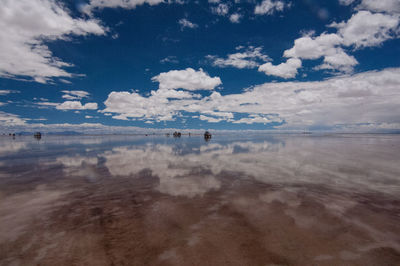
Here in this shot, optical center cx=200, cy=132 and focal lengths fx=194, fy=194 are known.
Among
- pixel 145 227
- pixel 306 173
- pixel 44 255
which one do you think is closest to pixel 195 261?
pixel 145 227

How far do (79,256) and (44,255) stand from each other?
0.87m

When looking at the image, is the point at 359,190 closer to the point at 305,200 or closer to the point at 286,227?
the point at 305,200

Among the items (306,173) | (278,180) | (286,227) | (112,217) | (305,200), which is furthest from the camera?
(306,173)

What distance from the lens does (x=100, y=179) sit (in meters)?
12.3

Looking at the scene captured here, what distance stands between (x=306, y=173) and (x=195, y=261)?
1193 centimetres

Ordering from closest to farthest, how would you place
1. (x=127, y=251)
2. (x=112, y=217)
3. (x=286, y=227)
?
(x=127, y=251) < (x=286, y=227) < (x=112, y=217)

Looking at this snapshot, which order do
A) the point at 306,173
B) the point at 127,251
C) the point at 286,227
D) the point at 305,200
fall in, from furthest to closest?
the point at 306,173 → the point at 305,200 → the point at 286,227 → the point at 127,251

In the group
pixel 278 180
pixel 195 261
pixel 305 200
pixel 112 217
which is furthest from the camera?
pixel 278 180

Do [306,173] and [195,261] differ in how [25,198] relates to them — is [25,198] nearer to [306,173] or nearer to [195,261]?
[195,261]

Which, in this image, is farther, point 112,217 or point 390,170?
point 390,170

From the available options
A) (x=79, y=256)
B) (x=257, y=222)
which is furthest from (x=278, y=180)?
(x=79, y=256)

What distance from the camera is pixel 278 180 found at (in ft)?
38.8

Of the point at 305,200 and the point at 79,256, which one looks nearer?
the point at 79,256

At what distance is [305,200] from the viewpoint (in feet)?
27.7
